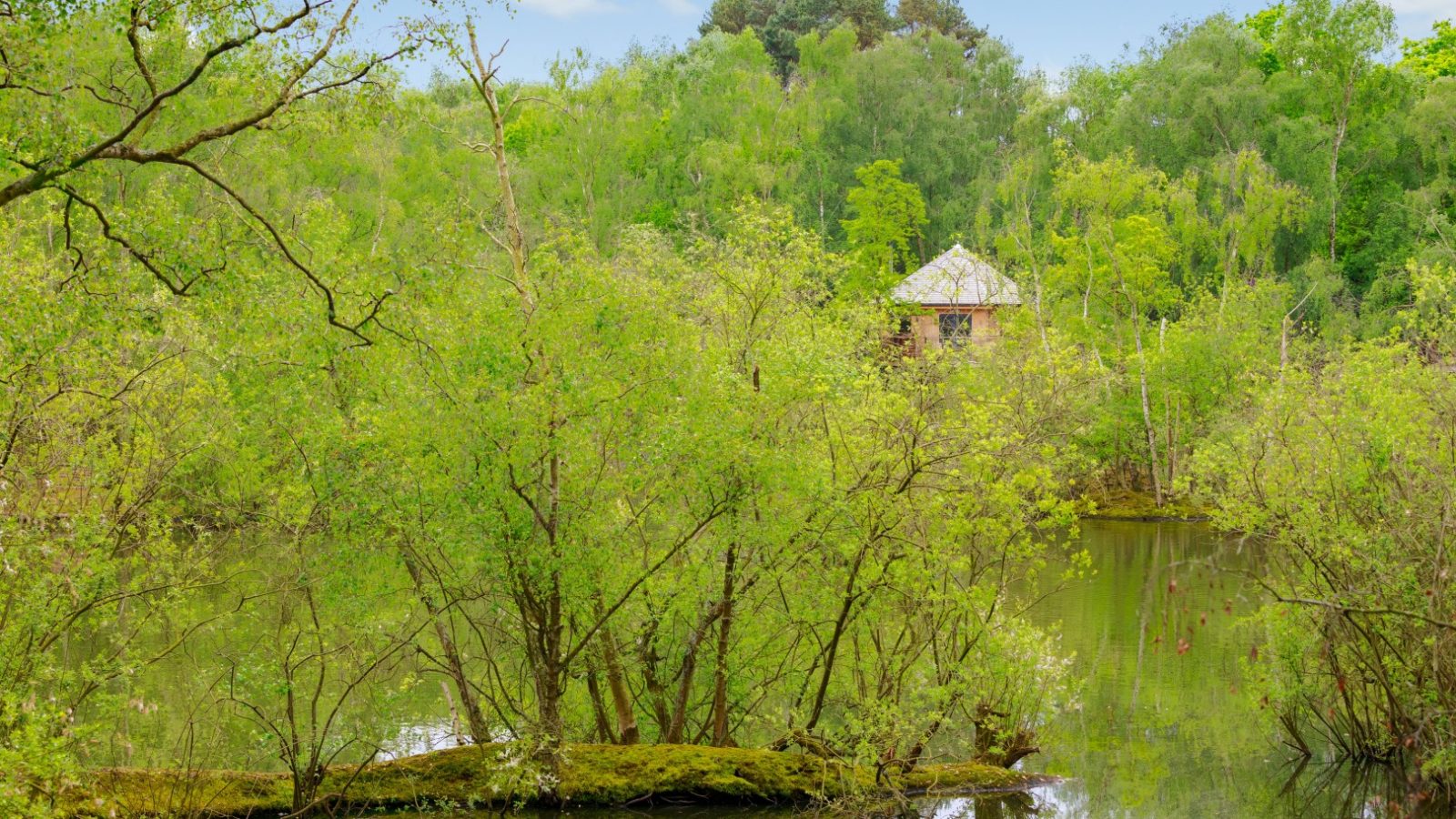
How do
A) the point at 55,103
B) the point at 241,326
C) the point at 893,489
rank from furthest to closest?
the point at 893,489, the point at 241,326, the point at 55,103

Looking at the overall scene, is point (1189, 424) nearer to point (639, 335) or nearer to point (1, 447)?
point (639, 335)

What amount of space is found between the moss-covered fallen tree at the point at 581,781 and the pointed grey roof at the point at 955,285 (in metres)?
30.2

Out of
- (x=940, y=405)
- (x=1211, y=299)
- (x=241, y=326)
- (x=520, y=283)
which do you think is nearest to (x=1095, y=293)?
(x=1211, y=299)

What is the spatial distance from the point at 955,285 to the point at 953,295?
12.3 feet

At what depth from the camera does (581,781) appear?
1323 cm

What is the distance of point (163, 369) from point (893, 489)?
7.29 metres

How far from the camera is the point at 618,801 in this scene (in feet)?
43.8

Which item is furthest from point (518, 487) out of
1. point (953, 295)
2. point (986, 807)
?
point (953, 295)

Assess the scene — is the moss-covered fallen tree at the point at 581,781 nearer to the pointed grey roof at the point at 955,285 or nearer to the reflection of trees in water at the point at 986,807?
the reflection of trees in water at the point at 986,807

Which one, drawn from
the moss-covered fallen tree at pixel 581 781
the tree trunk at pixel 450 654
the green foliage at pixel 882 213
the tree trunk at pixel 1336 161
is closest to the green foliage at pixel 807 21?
the green foliage at pixel 882 213

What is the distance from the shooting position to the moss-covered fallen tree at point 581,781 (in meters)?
12.6

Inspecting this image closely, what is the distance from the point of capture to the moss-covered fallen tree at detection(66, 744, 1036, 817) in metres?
12.6

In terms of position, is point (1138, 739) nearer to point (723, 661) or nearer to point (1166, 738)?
point (1166, 738)

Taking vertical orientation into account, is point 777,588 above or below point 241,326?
below
